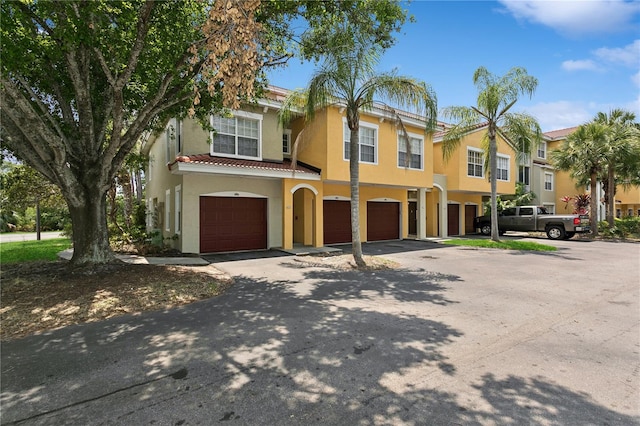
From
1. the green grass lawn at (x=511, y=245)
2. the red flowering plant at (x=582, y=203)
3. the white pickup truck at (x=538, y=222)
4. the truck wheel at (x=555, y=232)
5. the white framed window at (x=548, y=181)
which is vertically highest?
the white framed window at (x=548, y=181)

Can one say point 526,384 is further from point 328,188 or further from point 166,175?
point 166,175

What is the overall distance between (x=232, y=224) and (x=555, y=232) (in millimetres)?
19951

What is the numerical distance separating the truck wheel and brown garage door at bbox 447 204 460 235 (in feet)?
18.2

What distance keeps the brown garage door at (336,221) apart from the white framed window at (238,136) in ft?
15.7

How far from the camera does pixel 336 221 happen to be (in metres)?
18.1

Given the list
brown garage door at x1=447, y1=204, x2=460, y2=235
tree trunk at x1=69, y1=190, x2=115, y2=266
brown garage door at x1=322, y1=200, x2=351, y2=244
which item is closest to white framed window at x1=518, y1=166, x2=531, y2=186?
brown garage door at x1=447, y1=204, x2=460, y2=235

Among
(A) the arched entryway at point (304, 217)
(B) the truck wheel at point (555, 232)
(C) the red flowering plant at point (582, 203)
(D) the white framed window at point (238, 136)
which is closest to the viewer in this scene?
(D) the white framed window at point (238, 136)

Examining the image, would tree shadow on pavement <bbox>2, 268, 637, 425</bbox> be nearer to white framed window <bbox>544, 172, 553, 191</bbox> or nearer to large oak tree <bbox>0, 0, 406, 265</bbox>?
large oak tree <bbox>0, 0, 406, 265</bbox>

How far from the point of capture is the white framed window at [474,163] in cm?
2205

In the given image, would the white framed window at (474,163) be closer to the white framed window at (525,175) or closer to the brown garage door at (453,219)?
the brown garage door at (453,219)

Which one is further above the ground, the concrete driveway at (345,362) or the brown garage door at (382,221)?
the brown garage door at (382,221)

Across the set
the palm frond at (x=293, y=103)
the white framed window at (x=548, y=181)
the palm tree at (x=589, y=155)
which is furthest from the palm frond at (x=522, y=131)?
the white framed window at (x=548, y=181)

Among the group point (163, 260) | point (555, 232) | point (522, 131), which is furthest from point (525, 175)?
point (163, 260)

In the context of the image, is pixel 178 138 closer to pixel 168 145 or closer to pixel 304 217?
pixel 168 145
